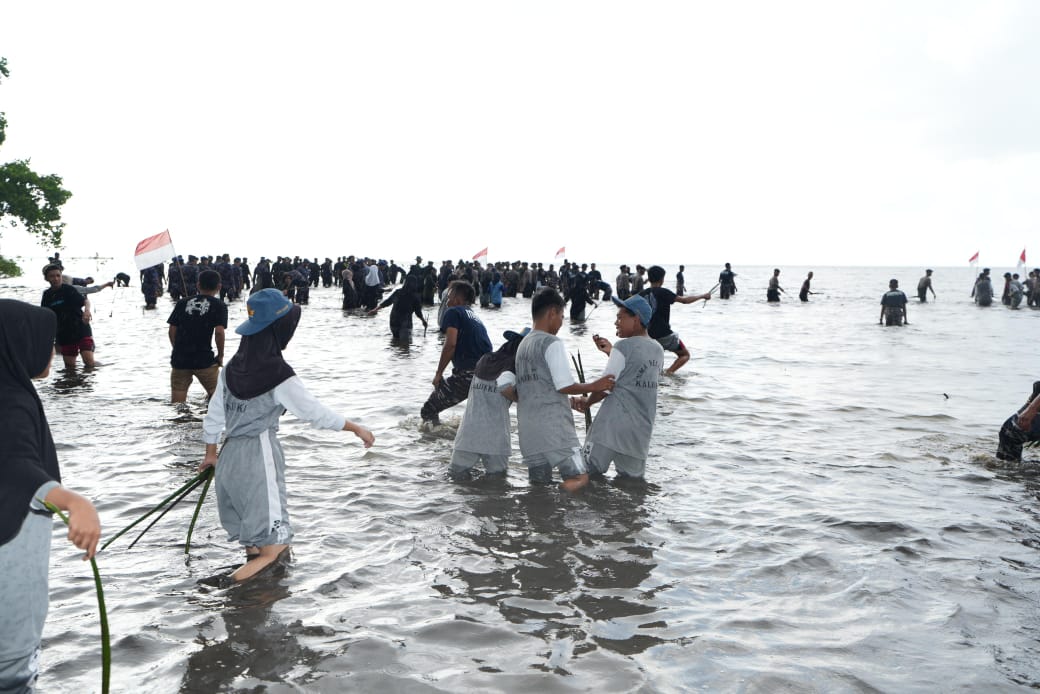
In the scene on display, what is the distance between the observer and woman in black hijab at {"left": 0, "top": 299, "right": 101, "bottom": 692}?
221 centimetres

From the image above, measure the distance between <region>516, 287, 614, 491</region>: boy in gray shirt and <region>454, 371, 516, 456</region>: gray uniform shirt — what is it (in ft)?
1.41

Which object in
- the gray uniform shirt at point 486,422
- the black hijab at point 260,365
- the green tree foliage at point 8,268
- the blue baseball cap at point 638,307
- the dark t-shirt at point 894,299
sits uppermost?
the green tree foliage at point 8,268

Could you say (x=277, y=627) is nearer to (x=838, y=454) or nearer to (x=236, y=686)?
(x=236, y=686)

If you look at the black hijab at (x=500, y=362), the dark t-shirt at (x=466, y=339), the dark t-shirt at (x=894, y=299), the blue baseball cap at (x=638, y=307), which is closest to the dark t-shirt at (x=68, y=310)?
the dark t-shirt at (x=466, y=339)

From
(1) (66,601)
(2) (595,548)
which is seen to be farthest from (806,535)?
(1) (66,601)

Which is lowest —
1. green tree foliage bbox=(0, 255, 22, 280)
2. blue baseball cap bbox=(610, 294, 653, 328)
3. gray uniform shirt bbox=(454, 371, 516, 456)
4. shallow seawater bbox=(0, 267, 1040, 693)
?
shallow seawater bbox=(0, 267, 1040, 693)

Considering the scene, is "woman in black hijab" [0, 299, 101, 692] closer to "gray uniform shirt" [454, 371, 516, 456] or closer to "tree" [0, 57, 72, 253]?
"gray uniform shirt" [454, 371, 516, 456]

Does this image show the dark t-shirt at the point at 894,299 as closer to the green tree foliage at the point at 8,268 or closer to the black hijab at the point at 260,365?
the black hijab at the point at 260,365

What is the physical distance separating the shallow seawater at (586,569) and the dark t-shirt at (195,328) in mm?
793

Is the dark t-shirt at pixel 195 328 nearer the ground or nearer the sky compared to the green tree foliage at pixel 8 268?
nearer the ground

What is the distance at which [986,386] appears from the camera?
505 inches

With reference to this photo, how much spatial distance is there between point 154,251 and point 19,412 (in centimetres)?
1460

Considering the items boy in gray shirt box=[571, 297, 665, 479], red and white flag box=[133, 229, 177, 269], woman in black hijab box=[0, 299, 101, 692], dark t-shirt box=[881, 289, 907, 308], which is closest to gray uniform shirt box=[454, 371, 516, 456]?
boy in gray shirt box=[571, 297, 665, 479]

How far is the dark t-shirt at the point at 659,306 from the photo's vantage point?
37.4 ft
